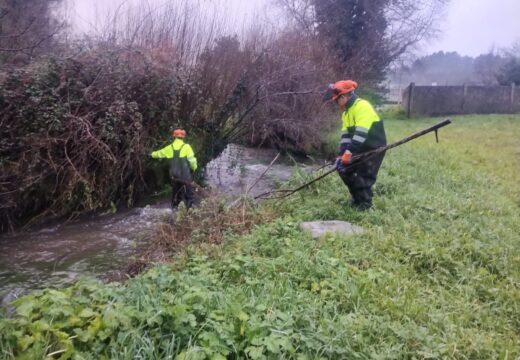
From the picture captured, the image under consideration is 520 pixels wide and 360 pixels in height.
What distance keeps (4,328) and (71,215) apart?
17.7 ft

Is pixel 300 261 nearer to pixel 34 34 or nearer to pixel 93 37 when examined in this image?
pixel 93 37

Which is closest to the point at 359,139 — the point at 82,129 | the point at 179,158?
the point at 179,158

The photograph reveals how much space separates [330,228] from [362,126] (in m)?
1.66

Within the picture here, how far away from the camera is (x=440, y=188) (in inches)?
281

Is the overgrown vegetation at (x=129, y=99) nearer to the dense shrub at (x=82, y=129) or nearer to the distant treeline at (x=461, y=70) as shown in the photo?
the dense shrub at (x=82, y=129)

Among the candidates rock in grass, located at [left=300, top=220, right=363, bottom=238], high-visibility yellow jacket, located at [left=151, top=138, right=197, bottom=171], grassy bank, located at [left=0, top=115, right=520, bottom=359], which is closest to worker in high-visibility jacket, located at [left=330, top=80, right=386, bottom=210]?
grassy bank, located at [left=0, top=115, right=520, bottom=359]

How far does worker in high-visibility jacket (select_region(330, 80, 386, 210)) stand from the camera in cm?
585

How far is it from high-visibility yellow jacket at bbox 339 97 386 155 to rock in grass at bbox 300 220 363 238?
1.25 m

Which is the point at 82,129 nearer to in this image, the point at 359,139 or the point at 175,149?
the point at 175,149

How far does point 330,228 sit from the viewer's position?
5.19m

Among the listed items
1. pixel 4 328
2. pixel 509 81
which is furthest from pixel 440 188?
pixel 509 81

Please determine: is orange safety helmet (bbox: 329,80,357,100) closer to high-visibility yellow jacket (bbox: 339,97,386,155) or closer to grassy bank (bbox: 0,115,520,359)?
high-visibility yellow jacket (bbox: 339,97,386,155)

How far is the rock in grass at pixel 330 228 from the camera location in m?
5.00

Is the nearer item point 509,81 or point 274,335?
point 274,335
